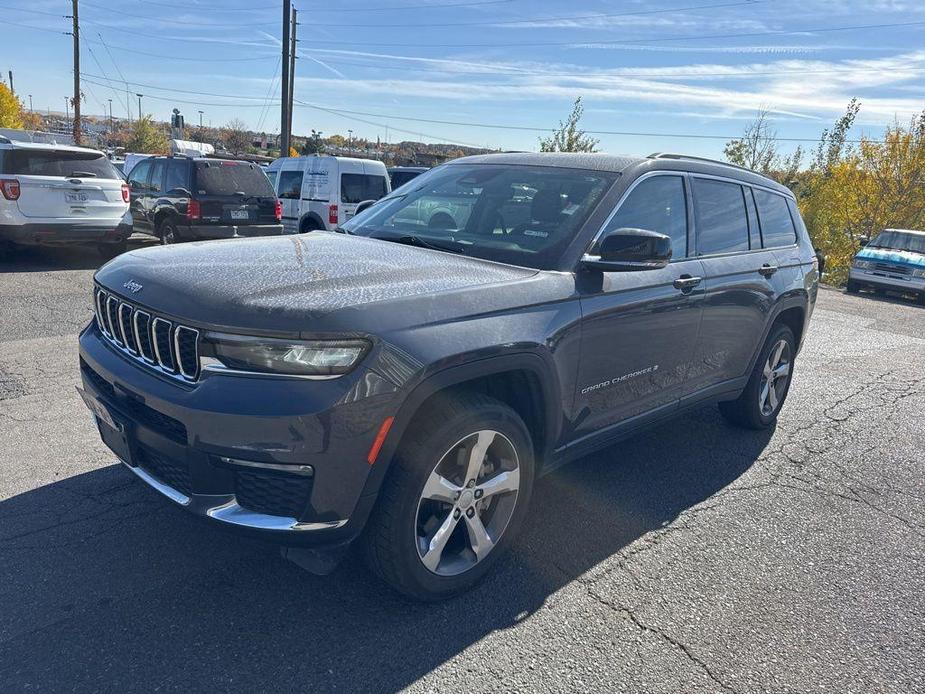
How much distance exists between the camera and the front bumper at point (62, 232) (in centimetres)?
916

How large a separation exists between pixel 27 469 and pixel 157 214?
29.3 ft

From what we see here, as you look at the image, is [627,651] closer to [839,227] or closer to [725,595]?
[725,595]

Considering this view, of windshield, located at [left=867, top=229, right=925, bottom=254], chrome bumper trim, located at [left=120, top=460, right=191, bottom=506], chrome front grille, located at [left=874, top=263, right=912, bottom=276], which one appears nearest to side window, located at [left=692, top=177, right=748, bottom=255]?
chrome bumper trim, located at [left=120, top=460, right=191, bottom=506]

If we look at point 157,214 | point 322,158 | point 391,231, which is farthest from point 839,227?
point 391,231

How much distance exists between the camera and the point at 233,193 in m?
11.6

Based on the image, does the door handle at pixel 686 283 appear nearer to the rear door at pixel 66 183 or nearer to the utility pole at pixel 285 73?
the rear door at pixel 66 183

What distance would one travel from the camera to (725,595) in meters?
3.05

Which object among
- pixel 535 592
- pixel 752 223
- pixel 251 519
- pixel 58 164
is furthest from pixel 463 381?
pixel 58 164

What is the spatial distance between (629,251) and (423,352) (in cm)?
119

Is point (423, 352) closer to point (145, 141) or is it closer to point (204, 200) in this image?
point (204, 200)

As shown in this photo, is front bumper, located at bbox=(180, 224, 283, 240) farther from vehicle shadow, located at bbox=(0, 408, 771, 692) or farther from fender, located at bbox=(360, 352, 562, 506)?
fender, located at bbox=(360, 352, 562, 506)

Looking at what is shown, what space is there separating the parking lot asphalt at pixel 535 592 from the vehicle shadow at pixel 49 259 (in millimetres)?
6104

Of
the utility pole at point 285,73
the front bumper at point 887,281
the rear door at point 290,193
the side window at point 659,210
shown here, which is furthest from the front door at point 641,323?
the utility pole at point 285,73

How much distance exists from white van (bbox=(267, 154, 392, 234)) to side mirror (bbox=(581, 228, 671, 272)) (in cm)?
1057
